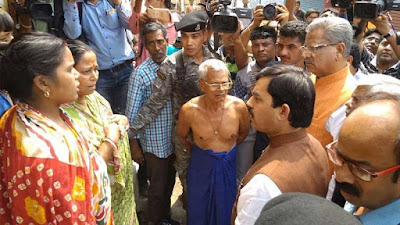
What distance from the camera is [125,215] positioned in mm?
2328

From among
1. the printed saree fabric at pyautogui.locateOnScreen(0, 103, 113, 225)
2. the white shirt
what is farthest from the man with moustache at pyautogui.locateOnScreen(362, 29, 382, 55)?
the printed saree fabric at pyautogui.locateOnScreen(0, 103, 113, 225)

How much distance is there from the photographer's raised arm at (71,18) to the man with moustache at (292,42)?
6.04 feet

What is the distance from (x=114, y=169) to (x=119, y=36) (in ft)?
6.43

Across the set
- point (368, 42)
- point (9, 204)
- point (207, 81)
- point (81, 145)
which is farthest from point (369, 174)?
point (368, 42)

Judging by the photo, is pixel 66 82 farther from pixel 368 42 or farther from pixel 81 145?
pixel 368 42

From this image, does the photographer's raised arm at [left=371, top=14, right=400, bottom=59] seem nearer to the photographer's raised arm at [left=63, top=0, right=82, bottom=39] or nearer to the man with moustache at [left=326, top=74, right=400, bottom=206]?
the man with moustache at [left=326, top=74, right=400, bottom=206]

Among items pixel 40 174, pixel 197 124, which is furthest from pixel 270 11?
pixel 40 174

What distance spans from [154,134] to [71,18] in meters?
1.34

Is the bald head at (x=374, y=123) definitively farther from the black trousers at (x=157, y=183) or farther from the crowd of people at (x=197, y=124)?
the black trousers at (x=157, y=183)

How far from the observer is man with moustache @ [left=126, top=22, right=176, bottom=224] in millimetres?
3023

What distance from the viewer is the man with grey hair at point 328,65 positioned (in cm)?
213

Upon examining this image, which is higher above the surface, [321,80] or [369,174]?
[369,174]

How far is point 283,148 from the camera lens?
1.64 metres

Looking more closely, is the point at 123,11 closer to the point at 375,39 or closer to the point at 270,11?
the point at 270,11
